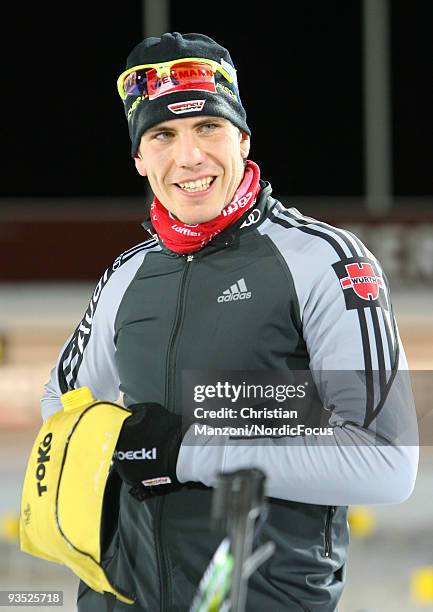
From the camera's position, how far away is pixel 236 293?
180cm

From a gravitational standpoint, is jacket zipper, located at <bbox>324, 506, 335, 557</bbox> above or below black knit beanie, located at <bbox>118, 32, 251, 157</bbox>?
below

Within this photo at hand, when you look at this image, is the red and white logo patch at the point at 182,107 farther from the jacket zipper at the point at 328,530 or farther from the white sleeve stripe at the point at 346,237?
the jacket zipper at the point at 328,530

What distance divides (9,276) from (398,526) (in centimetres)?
622

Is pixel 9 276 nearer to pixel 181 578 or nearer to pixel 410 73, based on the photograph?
pixel 410 73

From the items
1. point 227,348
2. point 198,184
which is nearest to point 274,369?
point 227,348

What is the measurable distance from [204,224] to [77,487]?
45 centimetres

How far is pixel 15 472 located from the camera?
5031 millimetres

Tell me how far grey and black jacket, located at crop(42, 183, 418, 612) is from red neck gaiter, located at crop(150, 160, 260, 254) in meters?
0.02

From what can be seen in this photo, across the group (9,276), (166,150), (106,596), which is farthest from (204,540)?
(9,276)

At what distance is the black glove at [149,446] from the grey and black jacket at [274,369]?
0.03 m

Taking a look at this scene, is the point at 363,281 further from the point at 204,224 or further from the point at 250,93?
the point at 250,93

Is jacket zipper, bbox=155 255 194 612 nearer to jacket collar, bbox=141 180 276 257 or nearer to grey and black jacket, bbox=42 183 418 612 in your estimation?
grey and black jacket, bbox=42 183 418 612

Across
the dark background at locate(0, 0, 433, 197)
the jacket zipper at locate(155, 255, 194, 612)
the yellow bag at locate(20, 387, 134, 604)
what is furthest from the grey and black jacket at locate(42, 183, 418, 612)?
the dark background at locate(0, 0, 433, 197)

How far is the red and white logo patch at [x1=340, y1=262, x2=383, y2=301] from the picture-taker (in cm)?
170
